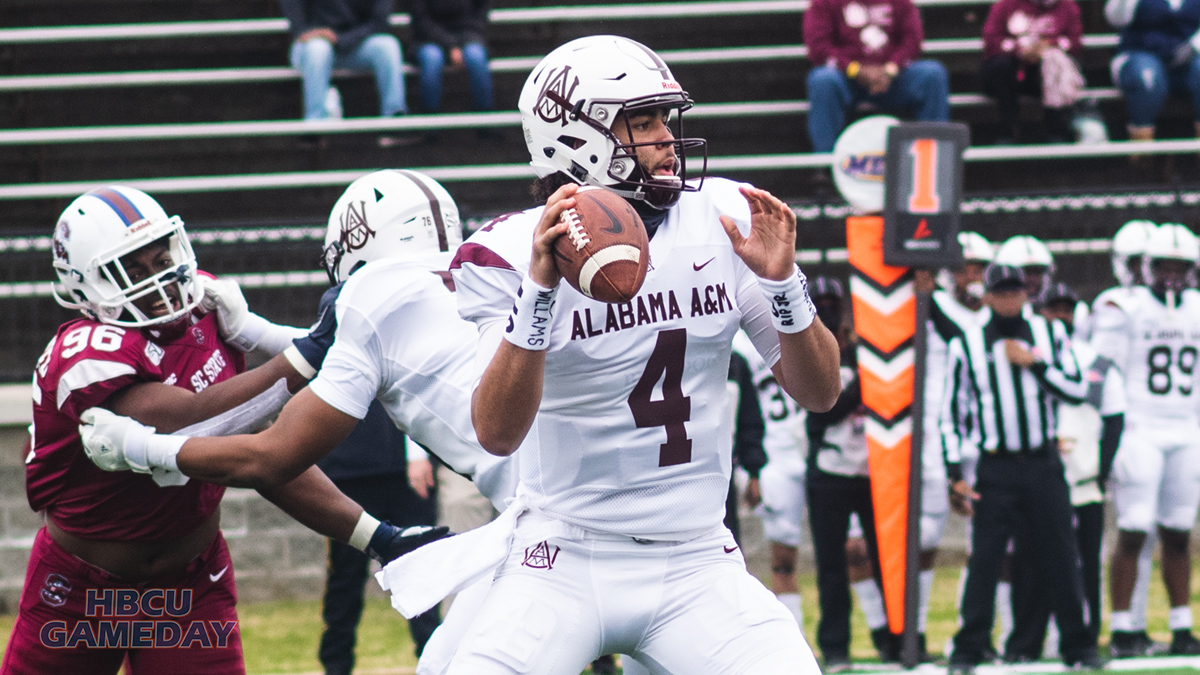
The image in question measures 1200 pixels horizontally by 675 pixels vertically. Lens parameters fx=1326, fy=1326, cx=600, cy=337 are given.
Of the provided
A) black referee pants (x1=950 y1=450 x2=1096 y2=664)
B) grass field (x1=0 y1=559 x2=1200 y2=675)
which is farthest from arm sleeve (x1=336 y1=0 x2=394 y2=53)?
black referee pants (x1=950 y1=450 x2=1096 y2=664)

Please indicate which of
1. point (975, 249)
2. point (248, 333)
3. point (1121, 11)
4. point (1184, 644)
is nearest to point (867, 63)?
point (1121, 11)

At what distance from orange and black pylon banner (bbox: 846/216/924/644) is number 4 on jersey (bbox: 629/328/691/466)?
11.6ft

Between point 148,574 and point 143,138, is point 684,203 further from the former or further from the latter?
point 143,138

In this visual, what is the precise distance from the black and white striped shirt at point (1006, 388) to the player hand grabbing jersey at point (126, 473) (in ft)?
11.9

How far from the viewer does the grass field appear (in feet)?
20.2

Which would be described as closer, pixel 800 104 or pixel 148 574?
pixel 148 574

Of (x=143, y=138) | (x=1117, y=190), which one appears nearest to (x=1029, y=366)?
(x=1117, y=190)

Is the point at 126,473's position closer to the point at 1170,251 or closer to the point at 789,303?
the point at 789,303

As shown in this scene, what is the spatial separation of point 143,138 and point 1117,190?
644 centimetres

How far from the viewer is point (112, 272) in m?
3.51

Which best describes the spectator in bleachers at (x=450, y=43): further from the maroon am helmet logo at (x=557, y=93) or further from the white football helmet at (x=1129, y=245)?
the maroon am helmet logo at (x=557, y=93)

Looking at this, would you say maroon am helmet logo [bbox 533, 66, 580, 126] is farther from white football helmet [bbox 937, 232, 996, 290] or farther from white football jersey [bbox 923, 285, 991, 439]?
white football helmet [bbox 937, 232, 996, 290]

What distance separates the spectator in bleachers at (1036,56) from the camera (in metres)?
9.23

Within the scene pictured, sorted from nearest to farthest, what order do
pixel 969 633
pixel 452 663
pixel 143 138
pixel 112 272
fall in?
pixel 452 663, pixel 112 272, pixel 969 633, pixel 143 138
